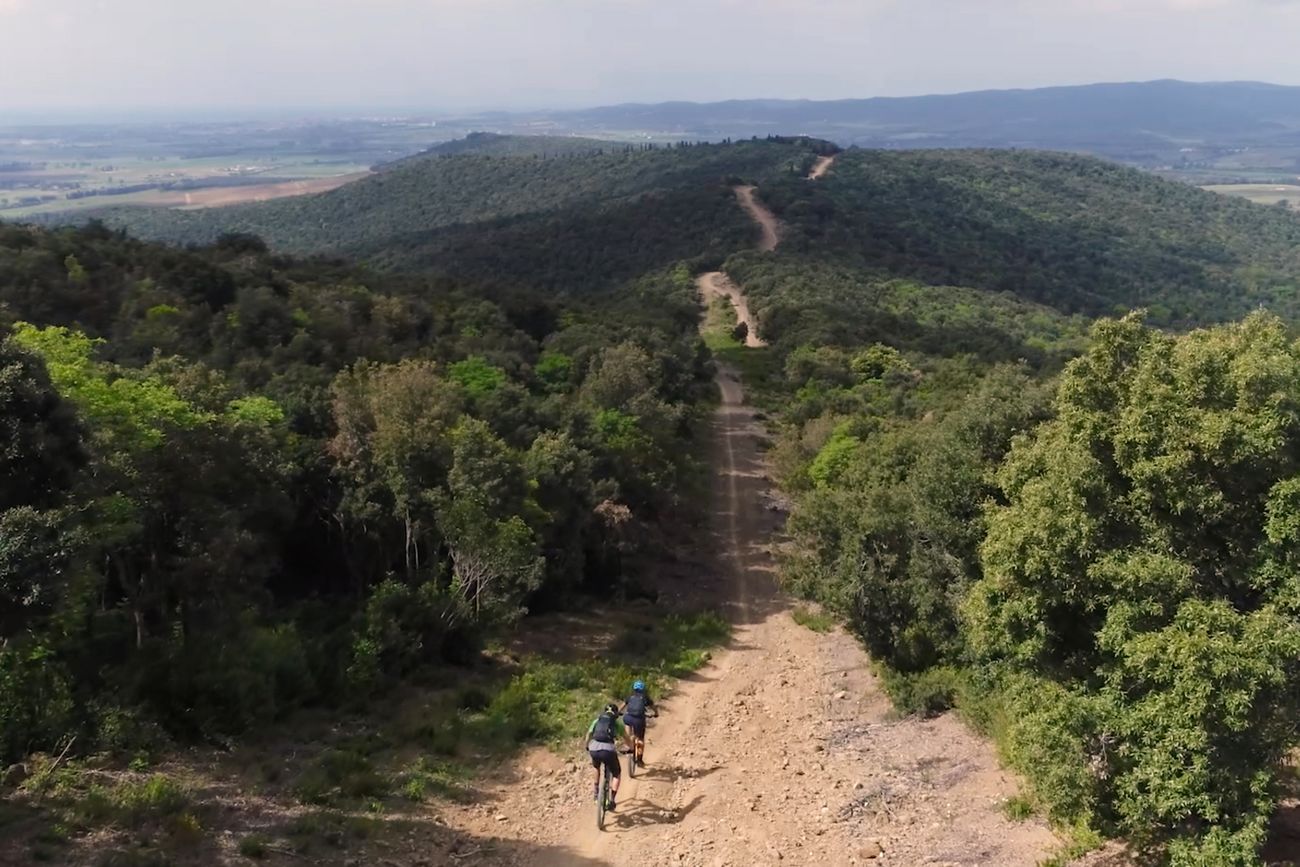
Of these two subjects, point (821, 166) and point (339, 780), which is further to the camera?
point (821, 166)

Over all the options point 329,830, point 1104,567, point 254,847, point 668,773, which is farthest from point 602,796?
point 1104,567

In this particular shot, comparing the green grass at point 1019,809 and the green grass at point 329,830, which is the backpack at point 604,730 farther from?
the green grass at point 1019,809

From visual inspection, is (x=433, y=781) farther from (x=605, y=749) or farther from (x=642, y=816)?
(x=642, y=816)

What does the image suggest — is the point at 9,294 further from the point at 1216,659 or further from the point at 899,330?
the point at 899,330

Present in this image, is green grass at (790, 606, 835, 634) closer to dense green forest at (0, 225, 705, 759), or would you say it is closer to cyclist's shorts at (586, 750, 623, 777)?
dense green forest at (0, 225, 705, 759)

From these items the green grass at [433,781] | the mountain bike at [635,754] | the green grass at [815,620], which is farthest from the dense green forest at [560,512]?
the mountain bike at [635,754]
